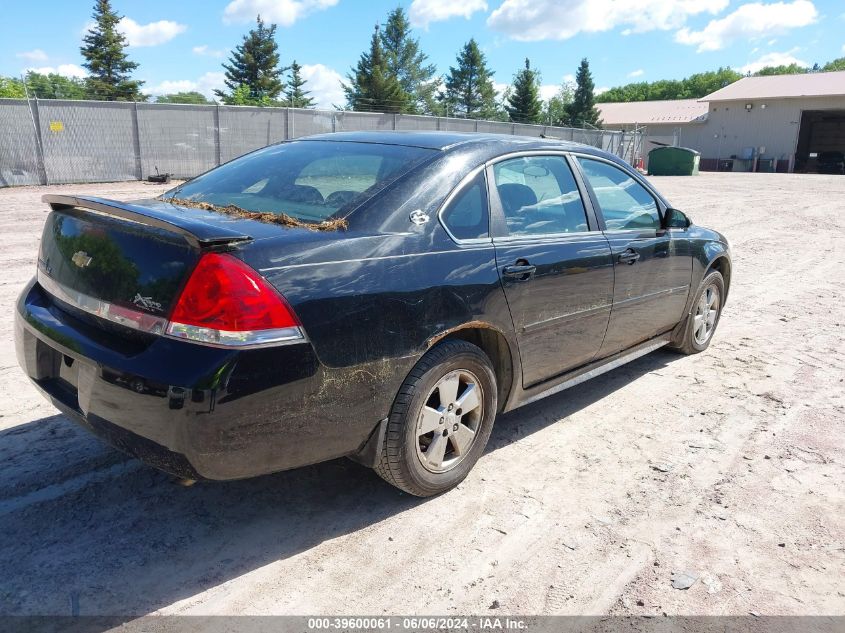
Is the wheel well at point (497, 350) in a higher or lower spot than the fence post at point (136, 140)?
lower

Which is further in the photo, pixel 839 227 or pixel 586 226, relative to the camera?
pixel 839 227

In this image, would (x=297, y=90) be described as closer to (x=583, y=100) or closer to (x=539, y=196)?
(x=583, y=100)

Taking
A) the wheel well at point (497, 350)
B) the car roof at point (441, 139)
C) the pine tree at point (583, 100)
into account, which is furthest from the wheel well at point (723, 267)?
the pine tree at point (583, 100)

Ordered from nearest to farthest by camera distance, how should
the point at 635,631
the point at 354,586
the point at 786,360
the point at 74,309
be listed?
the point at 635,631 < the point at 354,586 < the point at 74,309 < the point at 786,360

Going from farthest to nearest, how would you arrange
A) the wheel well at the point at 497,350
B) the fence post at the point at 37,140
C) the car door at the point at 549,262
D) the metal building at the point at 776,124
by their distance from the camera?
the metal building at the point at 776,124, the fence post at the point at 37,140, the car door at the point at 549,262, the wheel well at the point at 497,350

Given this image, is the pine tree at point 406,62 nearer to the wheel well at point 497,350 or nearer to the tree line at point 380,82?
the tree line at point 380,82

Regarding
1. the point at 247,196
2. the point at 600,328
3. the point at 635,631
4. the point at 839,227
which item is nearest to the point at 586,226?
the point at 600,328

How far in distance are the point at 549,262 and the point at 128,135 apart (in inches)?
768

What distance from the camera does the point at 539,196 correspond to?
371 centimetres

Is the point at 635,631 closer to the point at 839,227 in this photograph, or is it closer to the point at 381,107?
the point at 839,227

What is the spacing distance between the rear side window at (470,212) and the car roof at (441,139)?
264 millimetres

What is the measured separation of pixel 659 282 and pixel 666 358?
3.80ft

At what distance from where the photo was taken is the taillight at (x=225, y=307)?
2320 millimetres

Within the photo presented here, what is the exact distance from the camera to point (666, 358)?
5.45 m
